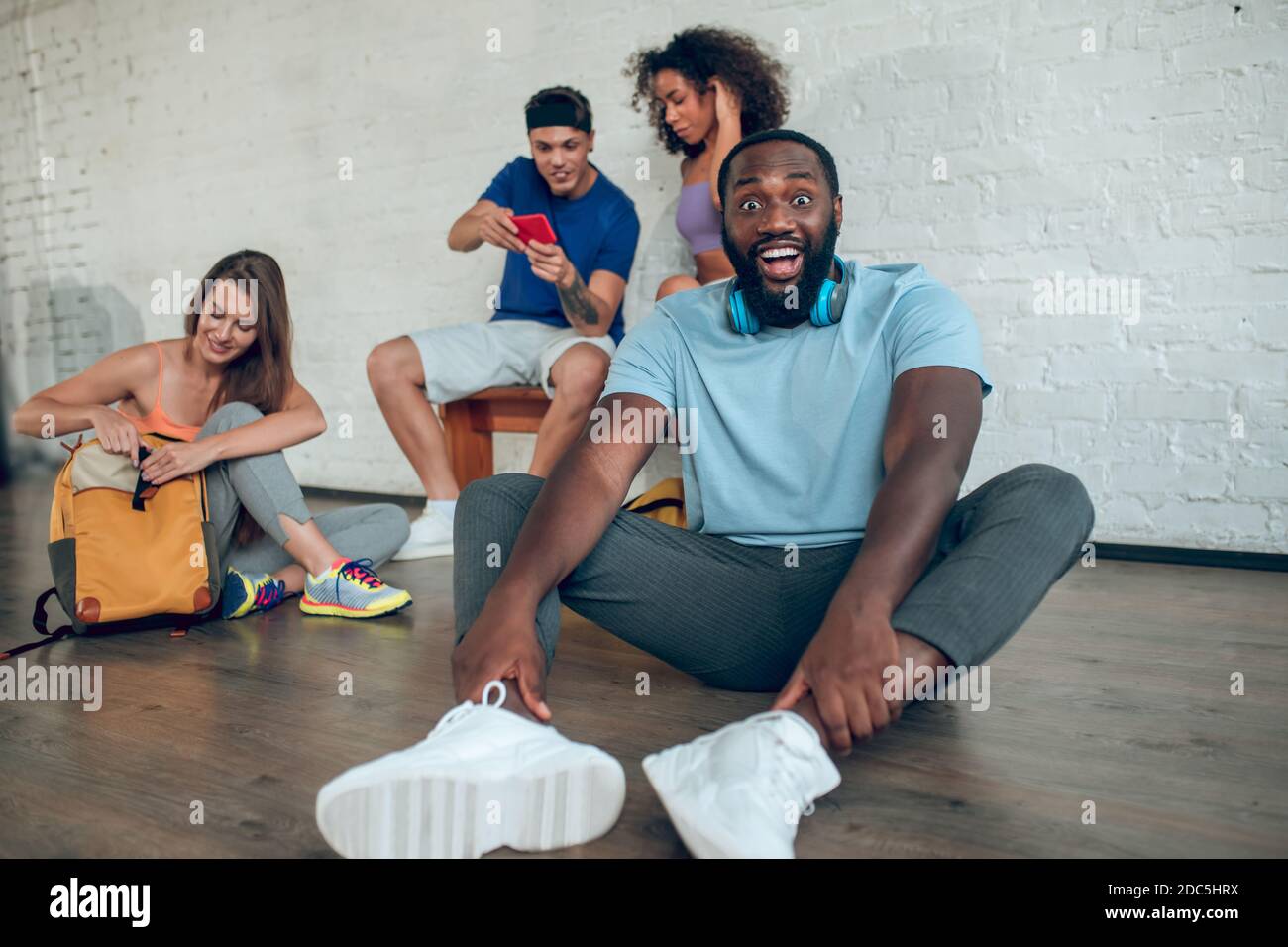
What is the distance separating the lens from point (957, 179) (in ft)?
9.34

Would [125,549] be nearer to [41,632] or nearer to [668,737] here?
[41,632]

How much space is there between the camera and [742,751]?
0.99 meters

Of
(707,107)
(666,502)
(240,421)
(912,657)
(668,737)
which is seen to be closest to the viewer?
(912,657)

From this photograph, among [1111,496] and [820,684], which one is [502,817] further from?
[1111,496]

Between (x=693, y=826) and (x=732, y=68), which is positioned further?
(x=732, y=68)

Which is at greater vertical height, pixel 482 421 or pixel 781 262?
pixel 781 262

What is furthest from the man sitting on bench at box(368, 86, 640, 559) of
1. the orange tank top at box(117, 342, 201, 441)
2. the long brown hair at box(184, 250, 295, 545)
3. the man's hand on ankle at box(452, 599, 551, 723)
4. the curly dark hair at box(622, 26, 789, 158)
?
the man's hand on ankle at box(452, 599, 551, 723)

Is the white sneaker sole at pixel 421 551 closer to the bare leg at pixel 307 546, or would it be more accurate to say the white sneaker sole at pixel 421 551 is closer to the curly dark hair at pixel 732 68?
the bare leg at pixel 307 546

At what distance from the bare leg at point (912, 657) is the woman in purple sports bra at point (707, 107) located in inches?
72.5

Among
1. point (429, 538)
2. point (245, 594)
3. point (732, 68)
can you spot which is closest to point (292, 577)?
point (245, 594)

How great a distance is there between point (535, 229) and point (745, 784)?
1961 millimetres

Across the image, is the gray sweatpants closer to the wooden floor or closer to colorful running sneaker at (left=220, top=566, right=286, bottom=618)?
the wooden floor

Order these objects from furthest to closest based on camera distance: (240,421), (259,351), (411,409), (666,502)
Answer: (411,409)
(259,351)
(240,421)
(666,502)
